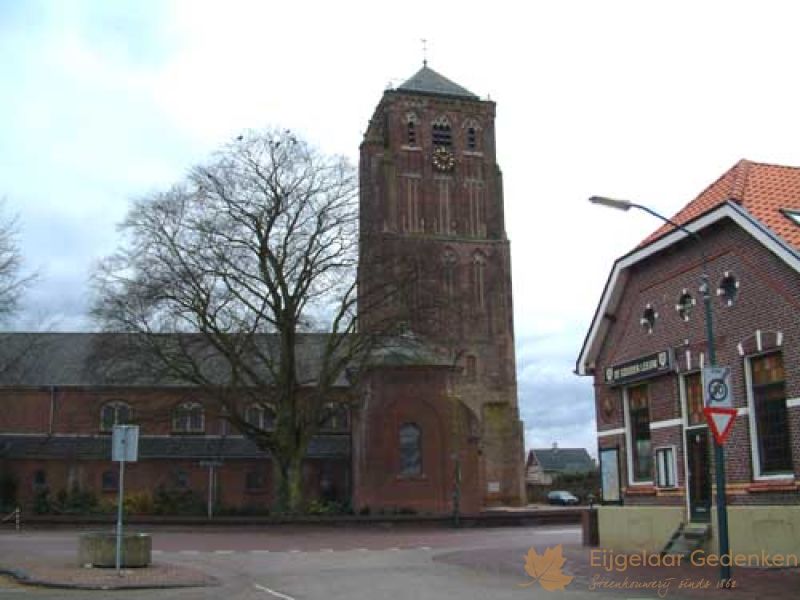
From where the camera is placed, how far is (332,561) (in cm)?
2180

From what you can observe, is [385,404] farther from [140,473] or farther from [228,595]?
[228,595]

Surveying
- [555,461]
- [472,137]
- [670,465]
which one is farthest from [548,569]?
[555,461]

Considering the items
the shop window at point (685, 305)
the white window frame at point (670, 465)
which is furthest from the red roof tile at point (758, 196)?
the white window frame at point (670, 465)

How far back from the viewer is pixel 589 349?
25.5 meters

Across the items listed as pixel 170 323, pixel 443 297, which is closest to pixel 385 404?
pixel 443 297

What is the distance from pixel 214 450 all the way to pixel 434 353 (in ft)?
57.1

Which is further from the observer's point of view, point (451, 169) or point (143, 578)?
point (451, 169)

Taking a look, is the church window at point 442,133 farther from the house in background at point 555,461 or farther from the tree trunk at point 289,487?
the house in background at point 555,461

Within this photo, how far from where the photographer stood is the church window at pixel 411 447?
4741 centimetres

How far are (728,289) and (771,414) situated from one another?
117 inches

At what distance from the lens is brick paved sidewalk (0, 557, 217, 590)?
15688 millimetres

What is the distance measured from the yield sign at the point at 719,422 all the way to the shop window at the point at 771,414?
11.7ft

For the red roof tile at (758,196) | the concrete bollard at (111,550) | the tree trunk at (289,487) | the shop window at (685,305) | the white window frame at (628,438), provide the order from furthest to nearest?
the tree trunk at (289,487), the white window frame at (628,438), the shop window at (685,305), the red roof tile at (758,196), the concrete bollard at (111,550)

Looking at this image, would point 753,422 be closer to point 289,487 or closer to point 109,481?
point 289,487
